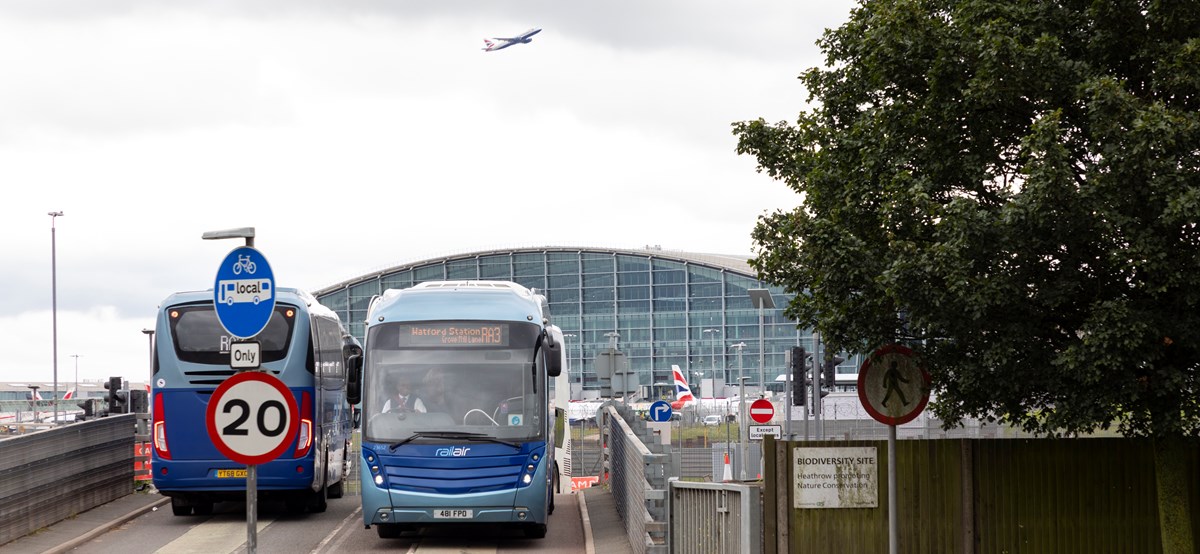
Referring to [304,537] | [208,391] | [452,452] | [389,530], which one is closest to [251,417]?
[452,452]

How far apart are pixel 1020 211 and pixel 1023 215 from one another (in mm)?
42

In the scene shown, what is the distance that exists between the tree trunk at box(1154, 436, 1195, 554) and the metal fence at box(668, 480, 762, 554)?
3892mm

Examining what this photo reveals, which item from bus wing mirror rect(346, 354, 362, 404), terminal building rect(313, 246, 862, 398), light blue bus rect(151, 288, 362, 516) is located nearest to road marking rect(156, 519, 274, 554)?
light blue bus rect(151, 288, 362, 516)

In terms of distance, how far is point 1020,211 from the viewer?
1215 centimetres

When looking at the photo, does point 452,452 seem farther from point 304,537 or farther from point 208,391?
point 208,391

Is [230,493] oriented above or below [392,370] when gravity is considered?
below

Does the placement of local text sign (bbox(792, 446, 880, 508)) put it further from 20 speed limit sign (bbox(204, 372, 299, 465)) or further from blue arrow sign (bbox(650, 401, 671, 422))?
blue arrow sign (bbox(650, 401, 671, 422))

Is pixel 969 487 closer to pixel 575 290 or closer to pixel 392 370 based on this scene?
pixel 392 370

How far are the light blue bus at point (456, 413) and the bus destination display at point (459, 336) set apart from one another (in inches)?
0.5

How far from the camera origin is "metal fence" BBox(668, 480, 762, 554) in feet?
41.1

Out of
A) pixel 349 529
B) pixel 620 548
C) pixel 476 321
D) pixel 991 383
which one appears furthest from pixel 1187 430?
pixel 349 529

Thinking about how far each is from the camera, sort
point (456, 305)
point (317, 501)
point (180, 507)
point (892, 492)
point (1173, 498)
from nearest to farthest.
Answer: point (892, 492) → point (1173, 498) → point (456, 305) → point (180, 507) → point (317, 501)

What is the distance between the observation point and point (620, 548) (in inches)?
691

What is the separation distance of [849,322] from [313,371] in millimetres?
9343
